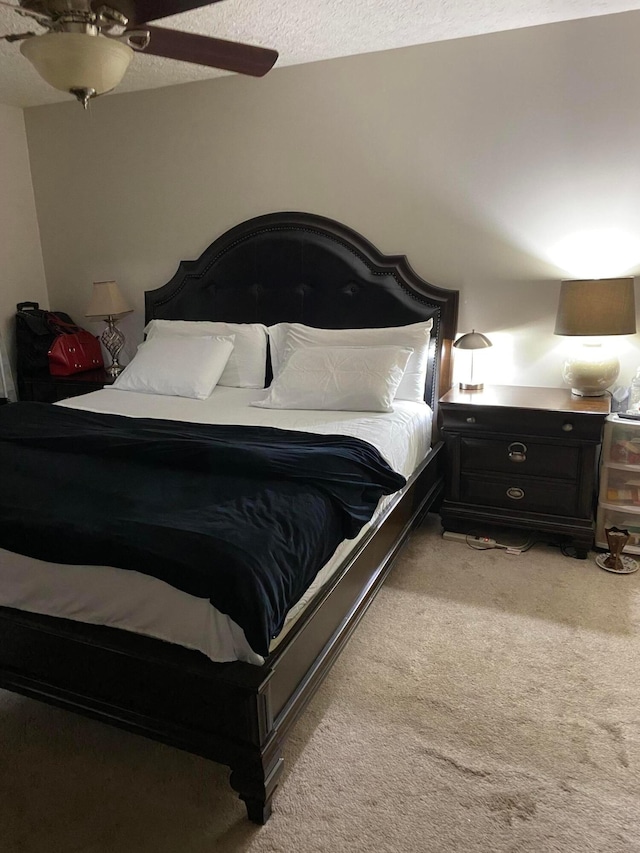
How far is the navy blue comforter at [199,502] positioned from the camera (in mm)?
1469

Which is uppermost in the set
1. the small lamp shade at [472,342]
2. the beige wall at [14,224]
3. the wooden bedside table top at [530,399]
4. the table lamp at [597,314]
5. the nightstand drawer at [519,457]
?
the beige wall at [14,224]

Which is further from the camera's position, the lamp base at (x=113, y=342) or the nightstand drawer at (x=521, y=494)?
the lamp base at (x=113, y=342)

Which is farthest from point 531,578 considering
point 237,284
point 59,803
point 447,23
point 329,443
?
point 447,23

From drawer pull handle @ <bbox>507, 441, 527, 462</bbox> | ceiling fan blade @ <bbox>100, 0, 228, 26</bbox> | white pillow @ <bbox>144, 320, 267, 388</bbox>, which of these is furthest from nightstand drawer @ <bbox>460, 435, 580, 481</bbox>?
ceiling fan blade @ <bbox>100, 0, 228, 26</bbox>

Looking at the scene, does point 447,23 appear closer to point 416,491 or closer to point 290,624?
point 416,491

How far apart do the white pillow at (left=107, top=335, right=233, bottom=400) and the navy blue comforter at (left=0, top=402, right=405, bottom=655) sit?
28.1 inches

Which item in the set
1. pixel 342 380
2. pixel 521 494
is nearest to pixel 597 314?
pixel 521 494

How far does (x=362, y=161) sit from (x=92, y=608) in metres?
2.65

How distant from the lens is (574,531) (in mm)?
2787

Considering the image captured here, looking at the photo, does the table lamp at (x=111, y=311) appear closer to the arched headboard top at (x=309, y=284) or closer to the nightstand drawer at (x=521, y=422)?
the arched headboard top at (x=309, y=284)

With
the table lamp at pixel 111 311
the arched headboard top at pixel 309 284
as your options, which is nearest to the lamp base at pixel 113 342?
the table lamp at pixel 111 311

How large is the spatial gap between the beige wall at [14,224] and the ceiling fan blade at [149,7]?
111 inches

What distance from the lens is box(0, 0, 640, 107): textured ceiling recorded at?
2.53 metres

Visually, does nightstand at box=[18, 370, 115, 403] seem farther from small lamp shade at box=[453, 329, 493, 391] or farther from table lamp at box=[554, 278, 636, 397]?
table lamp at box=[554, 278, 636, 397]
